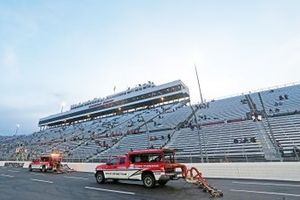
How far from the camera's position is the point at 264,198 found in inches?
384

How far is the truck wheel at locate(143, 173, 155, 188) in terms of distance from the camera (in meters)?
14.0

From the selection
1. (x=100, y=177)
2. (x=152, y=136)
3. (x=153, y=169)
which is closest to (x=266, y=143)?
(x=152, y=136)

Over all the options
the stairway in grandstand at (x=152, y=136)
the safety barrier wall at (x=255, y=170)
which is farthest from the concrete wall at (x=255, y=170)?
the stairway in grandstand at (x=152, y=136)

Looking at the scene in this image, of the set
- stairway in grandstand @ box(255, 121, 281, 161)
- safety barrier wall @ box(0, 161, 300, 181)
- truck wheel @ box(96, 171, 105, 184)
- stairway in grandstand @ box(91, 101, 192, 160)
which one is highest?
stairway in grandstand @ box(91, 101, 192, 160)

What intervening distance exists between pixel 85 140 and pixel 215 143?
29.0 metres

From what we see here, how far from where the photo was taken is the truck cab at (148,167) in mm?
13891

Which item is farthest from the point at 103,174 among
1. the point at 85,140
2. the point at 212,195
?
the point at 85,140

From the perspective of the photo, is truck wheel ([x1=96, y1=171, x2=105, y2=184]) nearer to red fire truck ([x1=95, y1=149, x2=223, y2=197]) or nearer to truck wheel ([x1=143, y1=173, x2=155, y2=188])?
red fire truck ([x1=95, y1=149, x2=223, y2=197])

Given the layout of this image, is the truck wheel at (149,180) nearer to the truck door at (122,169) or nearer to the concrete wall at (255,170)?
the truck door at (122,169)

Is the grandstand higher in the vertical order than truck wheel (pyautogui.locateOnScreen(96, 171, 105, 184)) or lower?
higher

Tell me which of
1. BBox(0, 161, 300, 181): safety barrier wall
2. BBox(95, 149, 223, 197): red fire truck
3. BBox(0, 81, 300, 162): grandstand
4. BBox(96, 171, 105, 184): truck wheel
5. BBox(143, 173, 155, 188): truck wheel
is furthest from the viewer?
BBox(0, 81, 300, 162): grandstand

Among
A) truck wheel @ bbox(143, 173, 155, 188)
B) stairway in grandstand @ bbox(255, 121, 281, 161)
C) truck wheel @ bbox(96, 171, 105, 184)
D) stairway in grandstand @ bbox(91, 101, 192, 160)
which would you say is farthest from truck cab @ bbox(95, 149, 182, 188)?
stairway in grandstand @ bbox(91, 101, 192, 160)

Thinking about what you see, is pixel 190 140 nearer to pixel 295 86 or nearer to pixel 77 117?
pixel 295 86

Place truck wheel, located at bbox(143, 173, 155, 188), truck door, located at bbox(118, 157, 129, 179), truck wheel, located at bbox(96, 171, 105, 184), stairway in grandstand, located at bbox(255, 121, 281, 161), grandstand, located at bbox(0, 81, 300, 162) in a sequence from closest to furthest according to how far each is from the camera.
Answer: truck wheel, located at bbox(143, 173, 155, 188) → truck door, located at bbox(118, 157, 129, 179) → truck wheel, located at bbox(96, 171, 105, 184) → stairway in grandstand, located at bbox(255, 121, 281, 161) → grandstand, located at bbox(0, 81, 300, 162)
